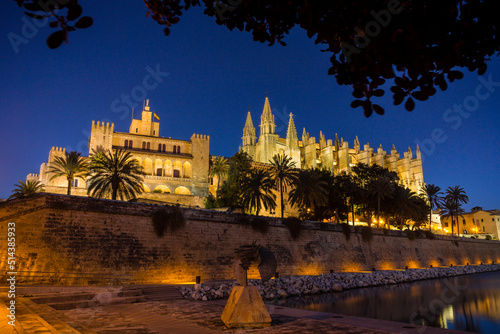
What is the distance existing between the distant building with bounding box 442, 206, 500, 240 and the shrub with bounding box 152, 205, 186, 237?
226 feet

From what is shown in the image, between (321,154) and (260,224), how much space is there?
53.0m

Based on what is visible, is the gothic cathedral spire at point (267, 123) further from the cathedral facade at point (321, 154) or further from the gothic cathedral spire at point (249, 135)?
the gothic cathedral spire at point (249, 135)

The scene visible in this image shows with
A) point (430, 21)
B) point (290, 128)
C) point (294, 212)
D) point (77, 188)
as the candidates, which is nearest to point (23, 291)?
Result: point (430, 21)

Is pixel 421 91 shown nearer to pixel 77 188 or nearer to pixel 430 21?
pixel 430 21

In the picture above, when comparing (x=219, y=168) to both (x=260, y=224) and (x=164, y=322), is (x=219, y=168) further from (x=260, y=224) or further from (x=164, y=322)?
(x=164, y=322)

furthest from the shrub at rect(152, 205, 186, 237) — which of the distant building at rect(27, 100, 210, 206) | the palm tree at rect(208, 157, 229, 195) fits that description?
the palm tree at rect(208, 157, 229, 195)

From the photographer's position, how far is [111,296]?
1153 centimetres

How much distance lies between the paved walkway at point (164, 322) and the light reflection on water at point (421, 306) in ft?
12.1

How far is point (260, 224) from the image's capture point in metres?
22.3

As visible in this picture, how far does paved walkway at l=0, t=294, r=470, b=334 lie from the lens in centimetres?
625

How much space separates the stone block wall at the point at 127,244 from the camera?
46.8ft

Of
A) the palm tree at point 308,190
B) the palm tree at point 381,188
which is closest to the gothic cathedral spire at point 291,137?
the palm tree at point 381,188

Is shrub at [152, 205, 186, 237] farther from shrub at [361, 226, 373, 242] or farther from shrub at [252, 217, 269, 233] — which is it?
shrub at [361, 226, 373, 242]

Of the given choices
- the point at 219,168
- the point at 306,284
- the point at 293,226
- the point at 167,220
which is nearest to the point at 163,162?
the point at 219,168
